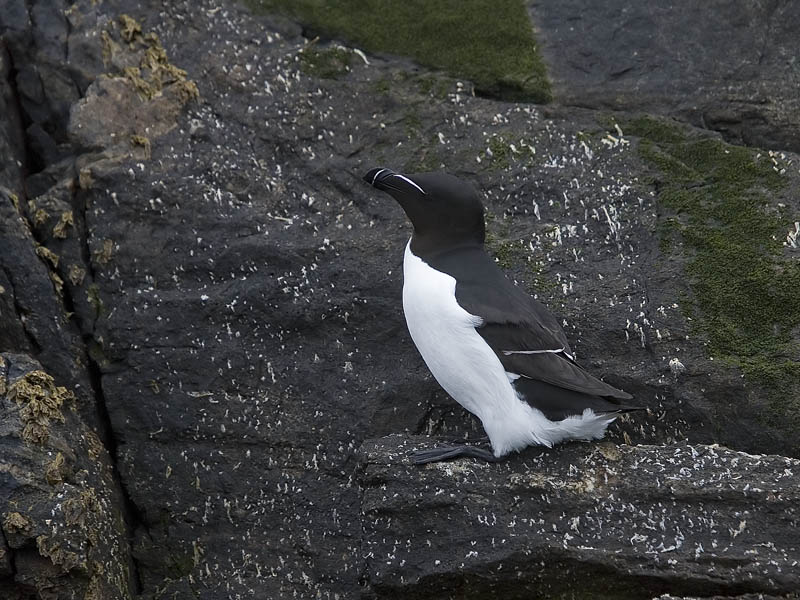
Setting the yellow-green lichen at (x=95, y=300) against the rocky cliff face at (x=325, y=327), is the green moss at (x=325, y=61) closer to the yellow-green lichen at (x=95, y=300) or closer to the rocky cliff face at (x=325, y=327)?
the rocky cliff face at (x=325, y=327)

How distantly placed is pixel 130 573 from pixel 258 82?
288 cm

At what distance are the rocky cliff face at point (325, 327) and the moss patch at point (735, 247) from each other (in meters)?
0.02

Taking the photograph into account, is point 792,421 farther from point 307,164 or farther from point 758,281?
point 307,164

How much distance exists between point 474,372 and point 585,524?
787 mm

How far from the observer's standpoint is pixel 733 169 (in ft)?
19.0

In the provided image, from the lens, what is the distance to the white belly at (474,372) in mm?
4625

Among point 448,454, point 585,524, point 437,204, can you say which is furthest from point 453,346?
point 585,524

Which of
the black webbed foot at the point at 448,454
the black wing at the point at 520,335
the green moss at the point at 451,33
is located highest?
the green moss at the point at 451,33

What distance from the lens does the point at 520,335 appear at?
4.63 meters

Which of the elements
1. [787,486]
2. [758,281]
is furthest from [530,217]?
[787,486]

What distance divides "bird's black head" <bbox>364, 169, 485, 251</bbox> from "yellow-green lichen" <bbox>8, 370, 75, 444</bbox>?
5.82 ft

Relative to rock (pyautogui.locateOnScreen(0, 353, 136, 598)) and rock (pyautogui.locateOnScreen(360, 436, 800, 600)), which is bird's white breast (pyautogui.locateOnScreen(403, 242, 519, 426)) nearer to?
rock (pyautogui.locateOnScreen(360, 436, 800, 600))

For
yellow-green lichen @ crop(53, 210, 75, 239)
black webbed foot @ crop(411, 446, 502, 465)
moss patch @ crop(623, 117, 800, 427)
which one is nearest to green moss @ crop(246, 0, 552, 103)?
moss patch @ crop(623, 117, 800, 427)

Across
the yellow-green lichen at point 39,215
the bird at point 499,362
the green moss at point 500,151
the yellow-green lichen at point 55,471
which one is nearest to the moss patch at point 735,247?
the green moss at point 500,151
